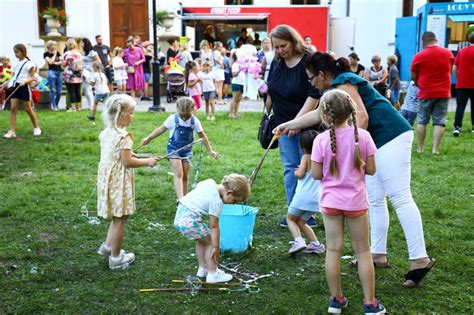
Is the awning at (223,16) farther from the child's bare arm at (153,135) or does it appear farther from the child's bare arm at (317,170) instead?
the child's bare arm at (317,170)

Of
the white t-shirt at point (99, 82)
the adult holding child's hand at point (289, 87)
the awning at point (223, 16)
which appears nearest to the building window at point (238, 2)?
the awning at point (223, 16)

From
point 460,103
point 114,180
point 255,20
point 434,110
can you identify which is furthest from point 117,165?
point 255,20

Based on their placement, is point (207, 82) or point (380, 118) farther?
point (207, 82)

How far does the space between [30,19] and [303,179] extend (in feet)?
70.4

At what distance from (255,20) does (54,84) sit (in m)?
8.93

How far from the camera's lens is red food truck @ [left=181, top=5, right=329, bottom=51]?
21266 millimetres

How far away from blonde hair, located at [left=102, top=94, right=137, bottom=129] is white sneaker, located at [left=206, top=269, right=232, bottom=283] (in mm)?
1357

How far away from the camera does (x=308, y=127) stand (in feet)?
15.8

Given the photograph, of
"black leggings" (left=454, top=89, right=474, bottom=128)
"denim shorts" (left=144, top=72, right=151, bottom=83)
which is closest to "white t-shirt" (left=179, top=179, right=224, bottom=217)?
"black leggings" (left=454, top=89, right=474, bottom=128)

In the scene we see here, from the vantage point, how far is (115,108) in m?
4.60

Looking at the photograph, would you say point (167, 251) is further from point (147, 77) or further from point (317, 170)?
point (147, 77)

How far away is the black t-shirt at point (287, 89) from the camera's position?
5242mm

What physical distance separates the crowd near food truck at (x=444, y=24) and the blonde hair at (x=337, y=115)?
16.3 m

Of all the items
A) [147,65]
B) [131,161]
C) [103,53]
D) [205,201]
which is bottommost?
[205,201]
